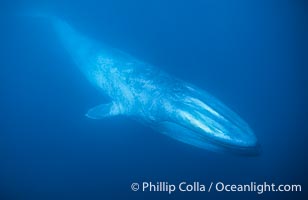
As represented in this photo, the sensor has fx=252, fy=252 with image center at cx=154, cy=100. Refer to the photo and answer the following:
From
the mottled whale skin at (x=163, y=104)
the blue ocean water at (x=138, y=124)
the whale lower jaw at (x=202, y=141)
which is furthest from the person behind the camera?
the blue ocean water at (x=138, y=124)

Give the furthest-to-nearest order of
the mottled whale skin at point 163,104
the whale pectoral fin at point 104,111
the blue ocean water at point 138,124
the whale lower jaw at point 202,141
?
the blue ocean water at point 138,124 → the whale pectoral fin at point 104,111 → the mottled whale skin at point 163,104 → the whale lower jaw at point 202,141

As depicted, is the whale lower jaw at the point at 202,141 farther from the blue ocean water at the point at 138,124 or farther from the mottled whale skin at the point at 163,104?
the blue ocean water at the point at 138,124

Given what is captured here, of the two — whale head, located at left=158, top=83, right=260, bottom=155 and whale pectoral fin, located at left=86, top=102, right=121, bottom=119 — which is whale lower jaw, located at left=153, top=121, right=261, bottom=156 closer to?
whale head, located at left=158, top=83, right=260, bottom=155

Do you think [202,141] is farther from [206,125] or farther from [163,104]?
[163,104]

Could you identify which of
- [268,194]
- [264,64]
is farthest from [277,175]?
[264,64]

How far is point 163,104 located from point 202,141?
1191mm

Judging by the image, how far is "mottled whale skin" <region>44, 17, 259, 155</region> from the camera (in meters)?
4.59

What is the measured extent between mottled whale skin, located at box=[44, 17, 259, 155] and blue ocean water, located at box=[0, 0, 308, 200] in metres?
1.25

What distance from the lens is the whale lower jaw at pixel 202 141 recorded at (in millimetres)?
4363

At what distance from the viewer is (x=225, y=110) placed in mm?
4961

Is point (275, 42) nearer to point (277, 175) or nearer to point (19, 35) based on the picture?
point (277, 175)

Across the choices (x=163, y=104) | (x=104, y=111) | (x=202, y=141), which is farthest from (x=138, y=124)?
(x=202, y=141)

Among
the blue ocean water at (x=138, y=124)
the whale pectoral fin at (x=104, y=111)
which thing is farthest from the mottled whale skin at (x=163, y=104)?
the blue ocean water at (x=138, y=124)

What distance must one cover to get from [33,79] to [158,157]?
714 cm
